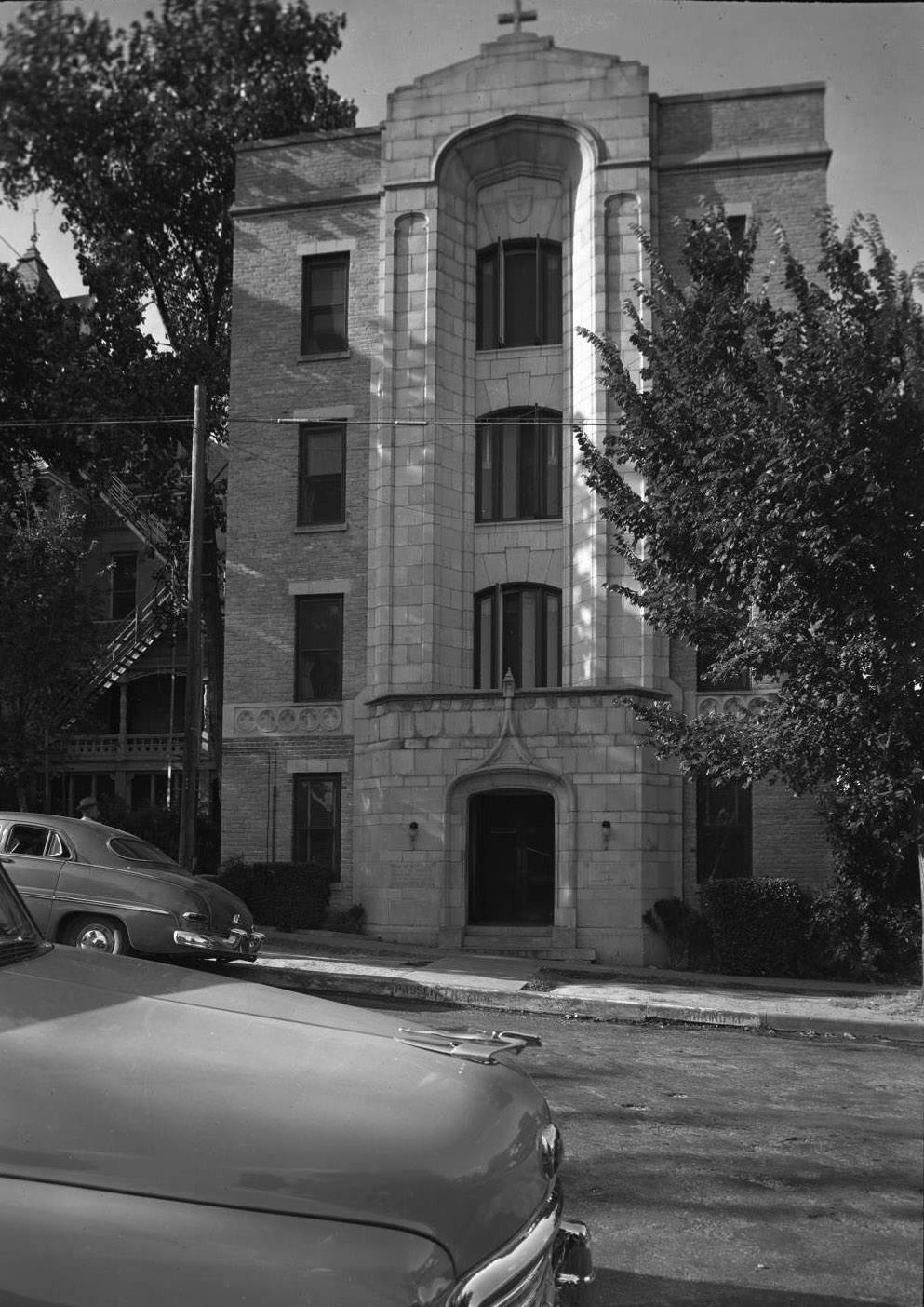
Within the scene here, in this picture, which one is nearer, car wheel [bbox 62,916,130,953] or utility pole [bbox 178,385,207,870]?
car wheel [bbox 62,916,130,953]

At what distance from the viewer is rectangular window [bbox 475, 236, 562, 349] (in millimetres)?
23000

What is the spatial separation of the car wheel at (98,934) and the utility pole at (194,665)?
6.92m

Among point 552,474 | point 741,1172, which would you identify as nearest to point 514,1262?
point 741,1172

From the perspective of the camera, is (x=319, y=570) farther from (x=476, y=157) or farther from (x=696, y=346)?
(x=696, y=346)

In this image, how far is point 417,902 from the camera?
2109 centimetres

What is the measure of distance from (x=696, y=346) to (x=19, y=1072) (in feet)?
46.8

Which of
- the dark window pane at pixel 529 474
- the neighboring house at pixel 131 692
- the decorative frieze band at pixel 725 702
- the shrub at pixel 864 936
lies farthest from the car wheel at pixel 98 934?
the neighboring house at pixel 131 692

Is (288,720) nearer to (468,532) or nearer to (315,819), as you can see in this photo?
(315,819)

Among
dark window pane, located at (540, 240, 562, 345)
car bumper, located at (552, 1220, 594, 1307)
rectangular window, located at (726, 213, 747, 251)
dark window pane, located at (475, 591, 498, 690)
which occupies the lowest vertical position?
car bumper, located at (552, 1220, 594, 1307)

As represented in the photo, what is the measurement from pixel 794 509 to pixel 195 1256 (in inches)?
500

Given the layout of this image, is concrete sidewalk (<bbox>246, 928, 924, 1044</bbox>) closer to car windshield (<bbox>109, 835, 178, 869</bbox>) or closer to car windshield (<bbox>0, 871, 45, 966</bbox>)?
car windshield (<bbox>109, 835, 178, 869</bbox>)

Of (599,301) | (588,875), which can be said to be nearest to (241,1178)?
(588,875)

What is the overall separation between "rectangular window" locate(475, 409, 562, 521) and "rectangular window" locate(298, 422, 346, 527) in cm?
257

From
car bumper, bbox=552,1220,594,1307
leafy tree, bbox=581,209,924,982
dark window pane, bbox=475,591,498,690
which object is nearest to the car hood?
car bumper, bbox=552,1220,594,1307
